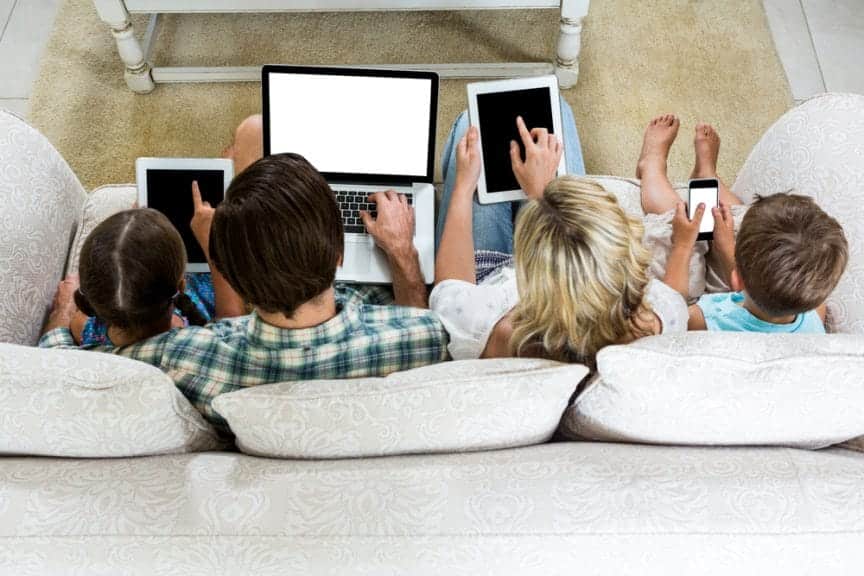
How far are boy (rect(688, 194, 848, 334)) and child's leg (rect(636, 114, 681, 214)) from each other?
356 mm

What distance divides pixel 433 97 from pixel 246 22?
1.20m

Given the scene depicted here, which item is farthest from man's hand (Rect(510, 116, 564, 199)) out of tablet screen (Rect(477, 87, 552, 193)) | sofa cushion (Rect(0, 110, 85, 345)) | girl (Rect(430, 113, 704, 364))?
sofa cushion (Rect(0, 110, 85, 345))

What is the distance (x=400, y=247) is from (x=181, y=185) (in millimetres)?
466

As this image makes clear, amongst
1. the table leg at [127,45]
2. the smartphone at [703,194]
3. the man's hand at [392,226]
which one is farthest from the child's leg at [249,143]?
the smartphone at [703,194]

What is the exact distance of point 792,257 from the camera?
1.10m

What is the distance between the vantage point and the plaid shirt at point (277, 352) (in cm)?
106

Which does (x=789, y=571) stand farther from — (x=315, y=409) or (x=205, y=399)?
(x=205, y=399)

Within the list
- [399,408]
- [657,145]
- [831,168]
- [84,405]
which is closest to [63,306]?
[84,405]

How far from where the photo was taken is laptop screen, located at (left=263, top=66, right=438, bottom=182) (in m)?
1.50

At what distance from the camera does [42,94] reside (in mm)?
2268

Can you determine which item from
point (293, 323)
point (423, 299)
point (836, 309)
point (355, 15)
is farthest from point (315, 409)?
point (355, 15)

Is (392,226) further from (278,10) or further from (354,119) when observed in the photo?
(278,10)

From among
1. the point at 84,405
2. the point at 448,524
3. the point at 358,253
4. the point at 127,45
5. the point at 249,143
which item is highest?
the point at 127,45

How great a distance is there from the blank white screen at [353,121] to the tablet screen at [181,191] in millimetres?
156
